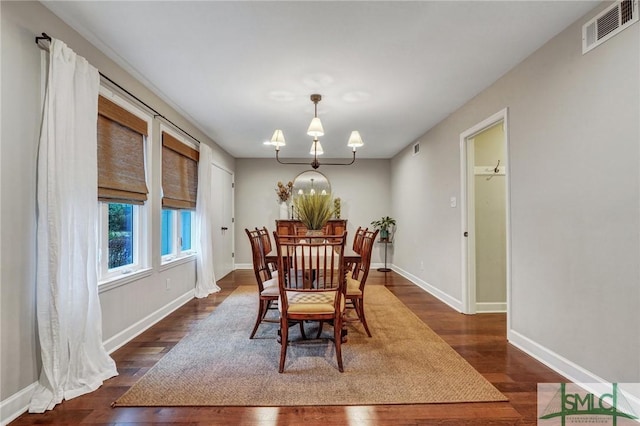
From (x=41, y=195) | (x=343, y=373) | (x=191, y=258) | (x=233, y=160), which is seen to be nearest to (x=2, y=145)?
(x=41, y=195)

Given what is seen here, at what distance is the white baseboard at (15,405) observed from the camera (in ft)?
5.28

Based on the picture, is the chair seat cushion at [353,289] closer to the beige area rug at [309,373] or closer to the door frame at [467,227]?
the beige area rug at [309,373]

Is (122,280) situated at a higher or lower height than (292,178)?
lower

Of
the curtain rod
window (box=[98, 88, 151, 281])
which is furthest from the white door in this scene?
window (box=[98, 88, 151, 281])

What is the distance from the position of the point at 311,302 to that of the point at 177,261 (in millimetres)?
2263

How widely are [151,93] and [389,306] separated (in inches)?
139

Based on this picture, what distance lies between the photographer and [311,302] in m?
2.24

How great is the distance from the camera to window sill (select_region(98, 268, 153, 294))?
A: 2394 millimetres

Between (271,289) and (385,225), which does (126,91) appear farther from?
(385,225)

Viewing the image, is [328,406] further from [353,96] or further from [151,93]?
[151,93]

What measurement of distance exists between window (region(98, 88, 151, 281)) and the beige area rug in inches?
37.6

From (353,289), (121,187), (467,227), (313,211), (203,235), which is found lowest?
(353,289)

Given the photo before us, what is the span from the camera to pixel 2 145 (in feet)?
5.36

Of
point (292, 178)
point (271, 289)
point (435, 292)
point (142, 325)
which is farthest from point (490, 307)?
point (292, 178)
